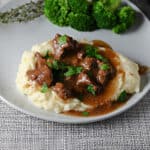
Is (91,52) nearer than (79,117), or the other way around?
(79,117)

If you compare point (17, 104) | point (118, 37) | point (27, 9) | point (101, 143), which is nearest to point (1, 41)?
point (27, 9)

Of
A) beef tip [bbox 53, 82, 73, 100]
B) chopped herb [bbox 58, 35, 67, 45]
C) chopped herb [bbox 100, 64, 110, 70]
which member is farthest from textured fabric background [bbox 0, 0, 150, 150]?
chopped herb [bbox 58, 35, 67, 45]

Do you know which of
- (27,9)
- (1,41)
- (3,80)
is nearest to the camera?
(3,80)

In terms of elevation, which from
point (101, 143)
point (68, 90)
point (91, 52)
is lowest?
point (101, 143)

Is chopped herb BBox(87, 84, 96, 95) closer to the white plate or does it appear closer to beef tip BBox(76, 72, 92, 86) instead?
beef tip BBox(76, 72, 92, 86)

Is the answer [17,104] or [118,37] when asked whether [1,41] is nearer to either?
[17,104]

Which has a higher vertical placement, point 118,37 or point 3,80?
point 118,37
